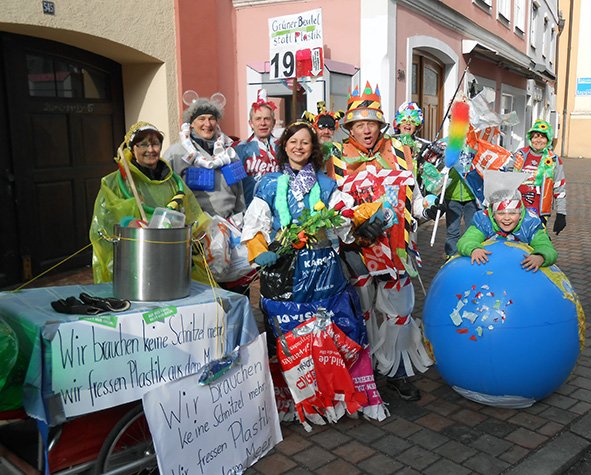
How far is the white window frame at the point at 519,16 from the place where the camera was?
18.5m

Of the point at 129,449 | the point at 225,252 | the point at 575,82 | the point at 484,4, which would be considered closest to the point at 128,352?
the point at 129,449

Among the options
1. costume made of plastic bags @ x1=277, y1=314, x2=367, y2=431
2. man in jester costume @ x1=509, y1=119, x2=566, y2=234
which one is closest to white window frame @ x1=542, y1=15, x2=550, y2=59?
man in jester costume @ x1=509, y1=119, x2=566, y2=234

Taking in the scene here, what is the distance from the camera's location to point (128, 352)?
2.62 meters

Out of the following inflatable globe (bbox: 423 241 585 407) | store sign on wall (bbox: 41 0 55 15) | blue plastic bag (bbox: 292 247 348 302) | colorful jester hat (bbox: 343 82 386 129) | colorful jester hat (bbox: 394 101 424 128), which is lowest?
inflatable globe (bbox: 423 241 585 407)

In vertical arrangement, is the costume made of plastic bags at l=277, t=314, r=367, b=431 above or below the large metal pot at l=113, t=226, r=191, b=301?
below

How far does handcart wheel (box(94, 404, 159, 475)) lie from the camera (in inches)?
104

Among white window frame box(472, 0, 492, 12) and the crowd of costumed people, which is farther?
white window frame box(472, 0, 492, 12)

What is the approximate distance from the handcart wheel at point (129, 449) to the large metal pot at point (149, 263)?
0.53 m

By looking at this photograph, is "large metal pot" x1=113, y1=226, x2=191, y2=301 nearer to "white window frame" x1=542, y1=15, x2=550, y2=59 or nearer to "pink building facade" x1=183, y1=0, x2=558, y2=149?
"pink building facade" x1=183, y1=0, x2=558, y2=149

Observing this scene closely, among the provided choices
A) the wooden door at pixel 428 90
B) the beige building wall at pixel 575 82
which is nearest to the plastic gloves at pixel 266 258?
the wooden door at pixel 428 90

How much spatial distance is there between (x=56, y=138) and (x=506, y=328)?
217 inches

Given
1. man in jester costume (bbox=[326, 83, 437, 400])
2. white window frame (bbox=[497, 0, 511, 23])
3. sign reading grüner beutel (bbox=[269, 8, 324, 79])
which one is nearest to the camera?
man in jester costume (bbox=[326, 83, 437, 400])

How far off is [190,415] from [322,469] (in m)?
0.79

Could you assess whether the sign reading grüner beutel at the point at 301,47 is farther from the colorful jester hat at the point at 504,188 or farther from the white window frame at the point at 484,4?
the white window frame at the point at 484,4
